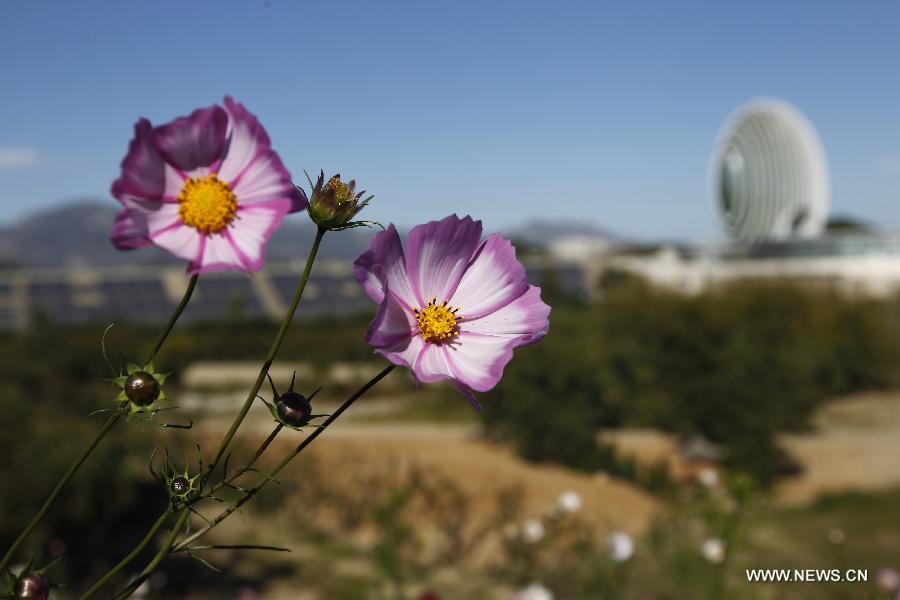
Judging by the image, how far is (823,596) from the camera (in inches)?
210

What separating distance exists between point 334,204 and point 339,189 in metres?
0.02

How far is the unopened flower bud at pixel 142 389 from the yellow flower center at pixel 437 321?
0.62ft

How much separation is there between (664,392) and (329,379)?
22.0ft

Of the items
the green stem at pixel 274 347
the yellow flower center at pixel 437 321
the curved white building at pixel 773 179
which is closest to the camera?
the green stem at pixel 274 347

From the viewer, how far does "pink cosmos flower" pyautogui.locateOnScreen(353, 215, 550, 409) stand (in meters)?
0.53

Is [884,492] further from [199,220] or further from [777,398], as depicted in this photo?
[199,220]

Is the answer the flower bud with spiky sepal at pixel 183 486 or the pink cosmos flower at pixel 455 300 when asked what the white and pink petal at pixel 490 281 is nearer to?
the pink cosmos flower at pixel 455 300

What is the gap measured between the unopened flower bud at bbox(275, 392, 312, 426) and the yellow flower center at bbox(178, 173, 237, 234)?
127 millimetres

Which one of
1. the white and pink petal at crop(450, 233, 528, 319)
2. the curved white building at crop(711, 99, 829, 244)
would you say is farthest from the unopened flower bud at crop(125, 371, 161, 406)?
the curved white building at crop(711, 99, 829, 244)

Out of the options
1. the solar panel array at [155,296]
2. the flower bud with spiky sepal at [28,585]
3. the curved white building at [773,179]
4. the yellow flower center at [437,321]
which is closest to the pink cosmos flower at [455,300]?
the yellow flower center at [437,321]

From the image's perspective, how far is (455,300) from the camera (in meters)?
0.61

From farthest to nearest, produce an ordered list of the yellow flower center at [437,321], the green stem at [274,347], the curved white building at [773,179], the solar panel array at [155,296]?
the curved white building at [773,179] < the solar panel array at [155,296] < the yellow flower center at [437,321] < the green stem at [274,347]

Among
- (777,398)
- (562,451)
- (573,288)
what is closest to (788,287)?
(573,288)

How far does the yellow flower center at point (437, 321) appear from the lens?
1.89 feet
